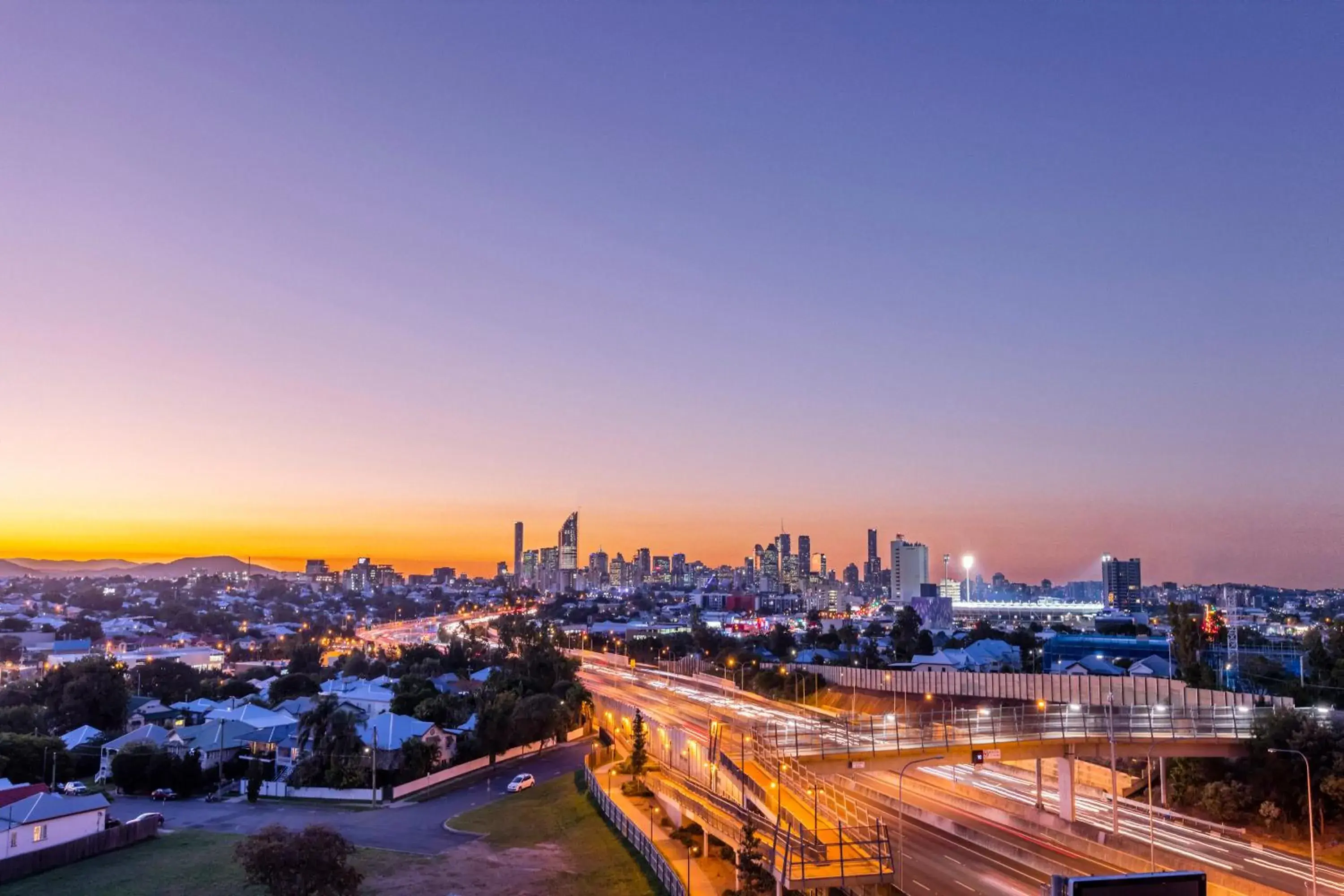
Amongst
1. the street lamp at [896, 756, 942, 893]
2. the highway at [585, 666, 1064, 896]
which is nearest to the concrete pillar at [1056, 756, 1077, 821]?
the highway at [585, 666, 1064, 896]

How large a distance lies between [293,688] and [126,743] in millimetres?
31525

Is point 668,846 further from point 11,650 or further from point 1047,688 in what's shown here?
point 11,650

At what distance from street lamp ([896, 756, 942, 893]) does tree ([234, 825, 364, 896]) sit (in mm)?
18141

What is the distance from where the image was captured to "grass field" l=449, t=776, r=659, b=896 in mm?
36844

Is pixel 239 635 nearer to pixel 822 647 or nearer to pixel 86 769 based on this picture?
pixel 822 647

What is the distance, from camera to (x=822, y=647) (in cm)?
13112

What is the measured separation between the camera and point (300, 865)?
3275cm

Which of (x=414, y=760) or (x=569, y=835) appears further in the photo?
(x=414, y=760)

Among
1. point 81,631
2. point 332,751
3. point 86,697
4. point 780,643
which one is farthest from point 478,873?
point 81,631

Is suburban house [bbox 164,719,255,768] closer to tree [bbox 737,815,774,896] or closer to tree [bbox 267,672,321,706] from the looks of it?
tree [bbox 267,672,321,706]

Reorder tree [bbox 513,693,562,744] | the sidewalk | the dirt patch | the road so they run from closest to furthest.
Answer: the road < the sidewalk < the dirt patch < tree [bbox 513,693,562,744]

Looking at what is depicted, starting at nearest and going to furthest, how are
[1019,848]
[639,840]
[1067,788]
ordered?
[1019,848], [1067,788], [639,840]

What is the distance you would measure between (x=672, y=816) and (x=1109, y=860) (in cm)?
1954

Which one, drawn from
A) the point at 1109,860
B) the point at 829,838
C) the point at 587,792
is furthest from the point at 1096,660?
the point at 829,838
